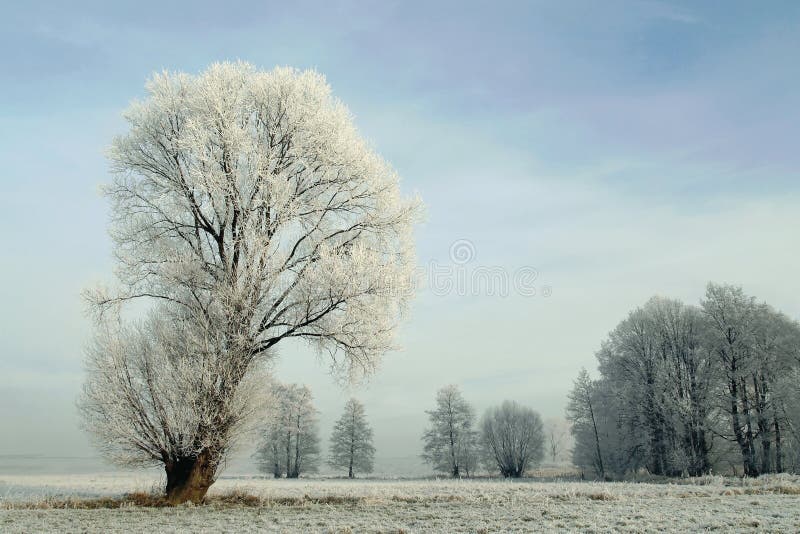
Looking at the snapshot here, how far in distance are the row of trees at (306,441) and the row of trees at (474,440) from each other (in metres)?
7.40

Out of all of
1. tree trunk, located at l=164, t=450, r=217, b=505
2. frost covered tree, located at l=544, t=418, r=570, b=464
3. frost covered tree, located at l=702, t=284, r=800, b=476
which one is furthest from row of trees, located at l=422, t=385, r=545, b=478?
frost covered tree, located at l=544, t=418, r=570, b=464

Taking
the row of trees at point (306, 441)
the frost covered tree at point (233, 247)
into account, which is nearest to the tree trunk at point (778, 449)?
the frost covered tree at point (233, 247)

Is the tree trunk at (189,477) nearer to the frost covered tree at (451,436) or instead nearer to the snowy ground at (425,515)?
the snowy ground at (425,515)

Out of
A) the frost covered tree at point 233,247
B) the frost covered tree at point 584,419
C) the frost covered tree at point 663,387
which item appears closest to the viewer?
the frost covered tree at point 233,247

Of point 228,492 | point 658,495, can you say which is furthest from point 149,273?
point 658,495

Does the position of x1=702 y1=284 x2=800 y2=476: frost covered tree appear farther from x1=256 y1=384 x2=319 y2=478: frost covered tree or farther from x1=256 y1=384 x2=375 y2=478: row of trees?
x1=256 y1=384 x2=319 y2=478: frost covered tree

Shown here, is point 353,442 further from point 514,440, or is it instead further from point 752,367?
point 752,367

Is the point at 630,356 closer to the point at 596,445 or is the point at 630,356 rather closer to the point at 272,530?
the point at 596,445

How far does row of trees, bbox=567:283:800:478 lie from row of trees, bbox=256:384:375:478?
26.9 meters

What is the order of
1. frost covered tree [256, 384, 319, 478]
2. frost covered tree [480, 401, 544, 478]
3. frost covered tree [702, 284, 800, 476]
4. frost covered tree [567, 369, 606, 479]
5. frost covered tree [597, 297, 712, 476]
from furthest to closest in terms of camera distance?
1. frost covered tree [480, 401, 544, 478]
2. frost covered tree [256, 384, 319, 478]
3. frost covered tree [567, 369, 606, 479]
4. frost covered tree [597, 297, 712, 476]
5. frost covered tree [702, 284, 800, 476]

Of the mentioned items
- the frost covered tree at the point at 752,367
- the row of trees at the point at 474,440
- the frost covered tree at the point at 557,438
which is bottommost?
the frost covered tree at the point at 557,438

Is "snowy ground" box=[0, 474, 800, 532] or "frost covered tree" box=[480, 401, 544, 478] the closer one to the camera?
"snowy ground" box=[0, 474, 800, 532]

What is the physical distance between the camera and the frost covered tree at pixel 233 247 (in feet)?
43.3

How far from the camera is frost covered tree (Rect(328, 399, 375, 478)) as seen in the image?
185ft
